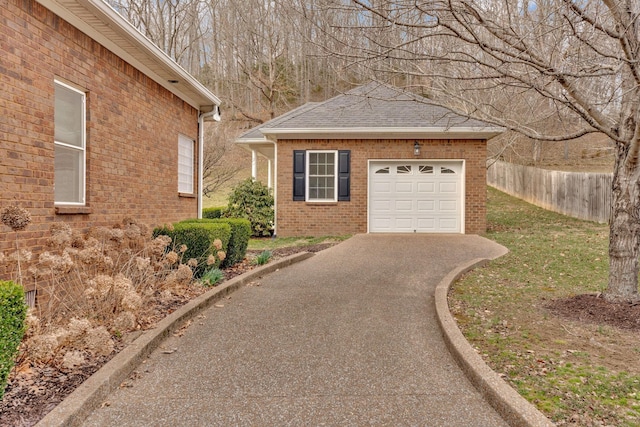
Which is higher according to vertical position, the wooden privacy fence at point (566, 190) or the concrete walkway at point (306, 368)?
the wooden privacy fence at point (566, 190)

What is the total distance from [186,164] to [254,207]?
4.00 meters

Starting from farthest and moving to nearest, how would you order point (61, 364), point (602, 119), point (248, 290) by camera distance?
point (248, 290) → point (602, 119) → point (61, 364)

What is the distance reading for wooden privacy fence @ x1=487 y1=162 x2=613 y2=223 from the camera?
630 inches

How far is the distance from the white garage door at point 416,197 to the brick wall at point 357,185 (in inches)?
10.4

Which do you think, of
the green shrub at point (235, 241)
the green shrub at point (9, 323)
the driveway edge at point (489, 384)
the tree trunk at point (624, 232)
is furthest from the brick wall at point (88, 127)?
the tree trunk at point (624, 232)

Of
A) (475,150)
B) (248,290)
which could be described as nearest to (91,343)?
(248,290)

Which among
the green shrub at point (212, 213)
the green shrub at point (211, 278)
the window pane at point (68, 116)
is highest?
the window pane at point (68, 116)

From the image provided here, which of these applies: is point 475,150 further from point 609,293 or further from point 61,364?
point 61,364

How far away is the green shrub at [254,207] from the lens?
13.8 metres

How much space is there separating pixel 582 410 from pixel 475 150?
11.0 meters

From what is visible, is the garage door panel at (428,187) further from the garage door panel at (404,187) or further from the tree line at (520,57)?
the tree line at (520,57)

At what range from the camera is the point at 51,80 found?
206 inches

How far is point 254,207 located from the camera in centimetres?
1380

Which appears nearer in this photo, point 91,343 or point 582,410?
point 582,410
